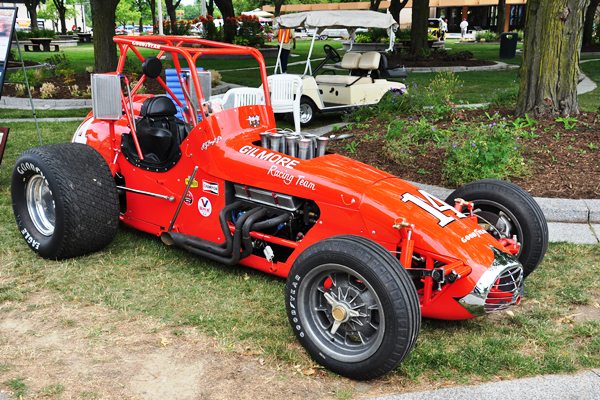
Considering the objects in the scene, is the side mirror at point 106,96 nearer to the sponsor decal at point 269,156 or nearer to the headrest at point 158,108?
the headrest at point 158,108

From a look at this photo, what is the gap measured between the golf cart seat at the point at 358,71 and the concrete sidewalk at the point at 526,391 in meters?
8.73

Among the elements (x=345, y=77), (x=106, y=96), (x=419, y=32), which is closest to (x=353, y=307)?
(x=106, y=96)

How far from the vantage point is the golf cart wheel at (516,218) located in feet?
14.7

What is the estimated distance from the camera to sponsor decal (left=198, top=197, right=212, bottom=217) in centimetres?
483

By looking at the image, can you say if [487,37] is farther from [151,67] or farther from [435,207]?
[435,207]

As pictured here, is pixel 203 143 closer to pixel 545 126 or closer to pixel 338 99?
pixel 545 126

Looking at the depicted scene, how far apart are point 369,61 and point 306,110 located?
1.78 m

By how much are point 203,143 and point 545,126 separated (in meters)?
4.94

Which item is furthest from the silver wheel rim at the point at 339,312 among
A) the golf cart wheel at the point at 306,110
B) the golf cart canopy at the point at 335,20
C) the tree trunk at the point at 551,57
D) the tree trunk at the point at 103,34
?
the tree trunk at the point at 103,34

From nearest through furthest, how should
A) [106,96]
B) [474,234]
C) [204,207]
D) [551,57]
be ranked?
[474,234], [204,207], [106,96], [551,57]

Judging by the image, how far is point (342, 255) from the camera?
136 inches

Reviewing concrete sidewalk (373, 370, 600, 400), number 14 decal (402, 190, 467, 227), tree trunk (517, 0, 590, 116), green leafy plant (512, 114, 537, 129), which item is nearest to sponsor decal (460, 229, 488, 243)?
number 14 decal (402, 190, 467, 227)

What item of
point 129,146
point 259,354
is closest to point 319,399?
point 259,354

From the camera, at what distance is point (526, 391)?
338cm
